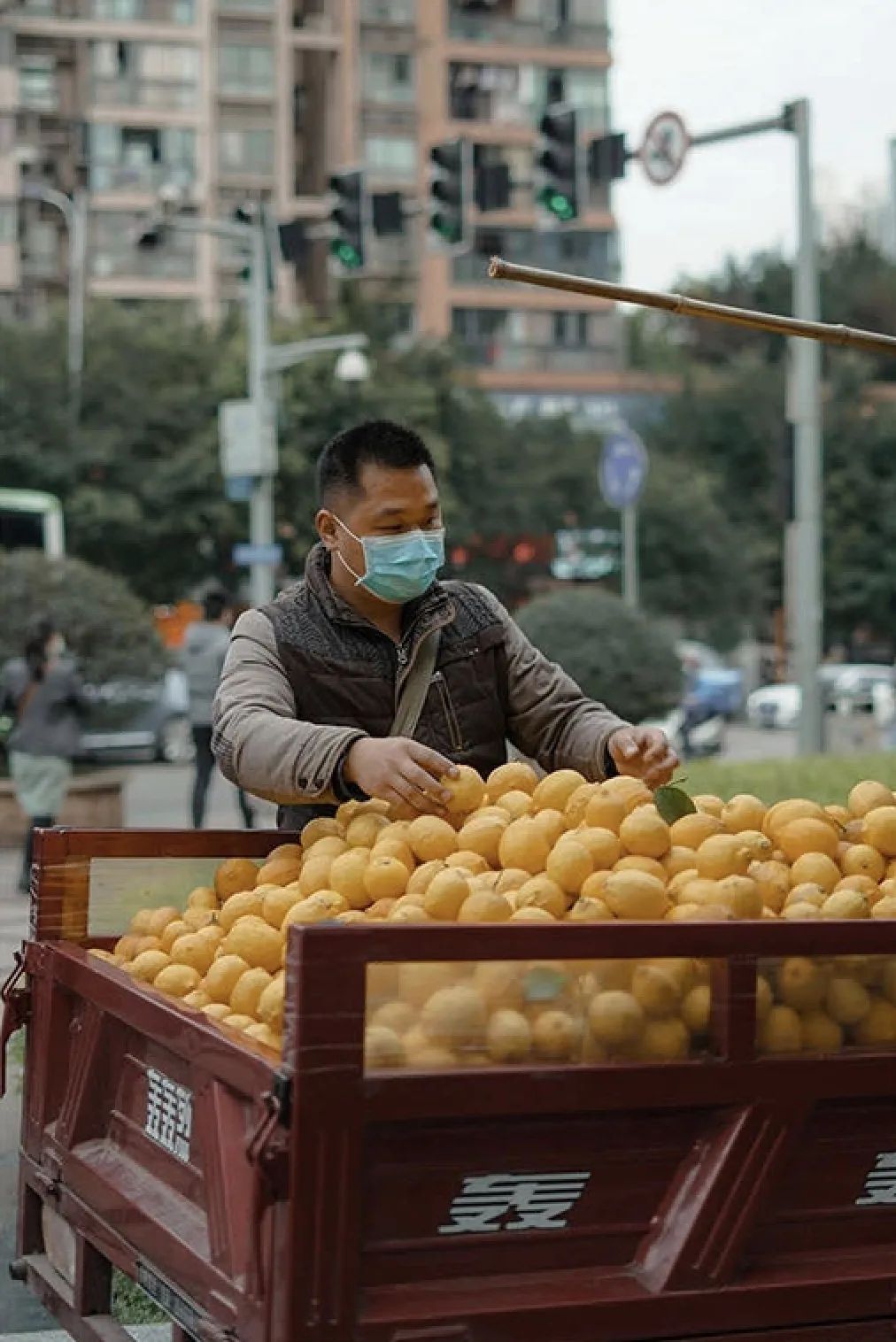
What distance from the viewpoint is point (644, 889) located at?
3463mm

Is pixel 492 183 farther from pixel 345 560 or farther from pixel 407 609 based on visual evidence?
pixel 345 560

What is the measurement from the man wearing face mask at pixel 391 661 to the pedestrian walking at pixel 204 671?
11166 mm

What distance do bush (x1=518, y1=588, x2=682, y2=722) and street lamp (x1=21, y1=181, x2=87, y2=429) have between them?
23.6 meters

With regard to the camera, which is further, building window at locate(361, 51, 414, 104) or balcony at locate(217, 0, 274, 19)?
building window at locate(361, 51, 414, 104)

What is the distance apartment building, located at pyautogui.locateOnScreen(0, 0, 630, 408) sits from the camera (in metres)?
68.9

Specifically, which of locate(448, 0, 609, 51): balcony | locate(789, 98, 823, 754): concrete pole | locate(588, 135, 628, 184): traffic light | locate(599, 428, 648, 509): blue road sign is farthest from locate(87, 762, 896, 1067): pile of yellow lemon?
locate(448, 0, 609, 51): balcony

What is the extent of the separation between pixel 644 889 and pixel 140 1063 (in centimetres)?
90

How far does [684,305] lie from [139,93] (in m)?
69.8

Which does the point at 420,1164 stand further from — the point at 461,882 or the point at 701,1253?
the point at 461,882

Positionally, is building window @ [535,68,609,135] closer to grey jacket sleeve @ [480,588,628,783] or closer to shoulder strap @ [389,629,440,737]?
grey jacket sleeve @ [480,588,628,783]

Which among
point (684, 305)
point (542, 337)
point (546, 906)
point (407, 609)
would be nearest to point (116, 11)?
point (542, 337)

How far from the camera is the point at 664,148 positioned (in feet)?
62.8

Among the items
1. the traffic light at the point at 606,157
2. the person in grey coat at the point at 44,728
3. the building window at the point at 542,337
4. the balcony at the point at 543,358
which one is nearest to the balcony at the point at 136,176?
the building window at the point at 542,337

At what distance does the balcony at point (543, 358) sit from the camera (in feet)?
240
